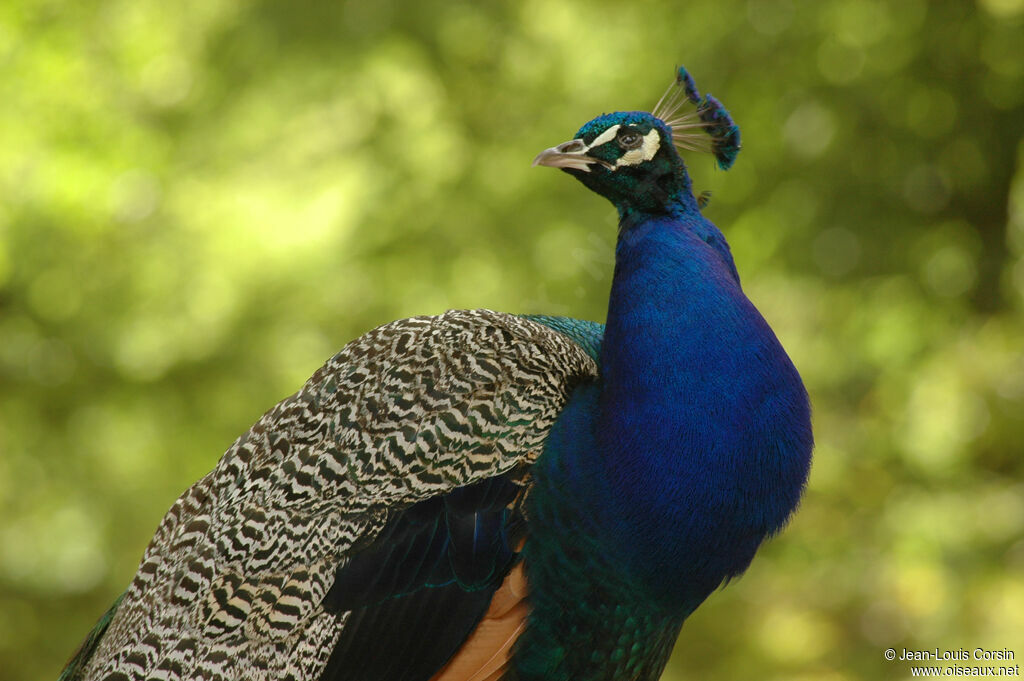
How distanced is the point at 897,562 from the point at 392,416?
3.95 metres

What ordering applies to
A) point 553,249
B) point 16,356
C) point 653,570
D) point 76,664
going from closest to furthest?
1. point 653,570
2. point 76,664
3. point 553,249
4. point 16,356

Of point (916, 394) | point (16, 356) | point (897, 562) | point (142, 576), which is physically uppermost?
point (16, 356)

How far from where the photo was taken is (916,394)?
552 centimetres

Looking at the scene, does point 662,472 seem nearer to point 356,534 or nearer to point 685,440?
point 685,440

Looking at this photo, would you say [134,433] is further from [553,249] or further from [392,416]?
[392,416]

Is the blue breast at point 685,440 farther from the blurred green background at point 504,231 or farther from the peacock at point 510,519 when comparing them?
the blurred green background at point 504,231

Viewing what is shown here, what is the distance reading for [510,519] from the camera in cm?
216

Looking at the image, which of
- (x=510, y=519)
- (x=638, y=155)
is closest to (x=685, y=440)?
(x=510, y=519)

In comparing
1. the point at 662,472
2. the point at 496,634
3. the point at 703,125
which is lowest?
the point at 496,634

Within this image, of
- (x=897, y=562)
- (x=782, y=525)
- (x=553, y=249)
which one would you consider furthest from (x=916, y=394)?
(x=782, y=525)

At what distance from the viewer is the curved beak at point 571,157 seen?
232 centimetres

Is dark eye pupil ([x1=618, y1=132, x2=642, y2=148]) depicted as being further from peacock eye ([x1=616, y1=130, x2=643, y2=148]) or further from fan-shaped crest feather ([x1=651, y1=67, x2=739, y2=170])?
fan-shaped crest feather ([x1=651, y1=67, x2=739, y2=170])

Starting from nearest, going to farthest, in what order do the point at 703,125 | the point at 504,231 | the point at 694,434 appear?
the point at 694,434, the point at 703,125, the point at 504,231

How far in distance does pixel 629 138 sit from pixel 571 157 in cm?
14
